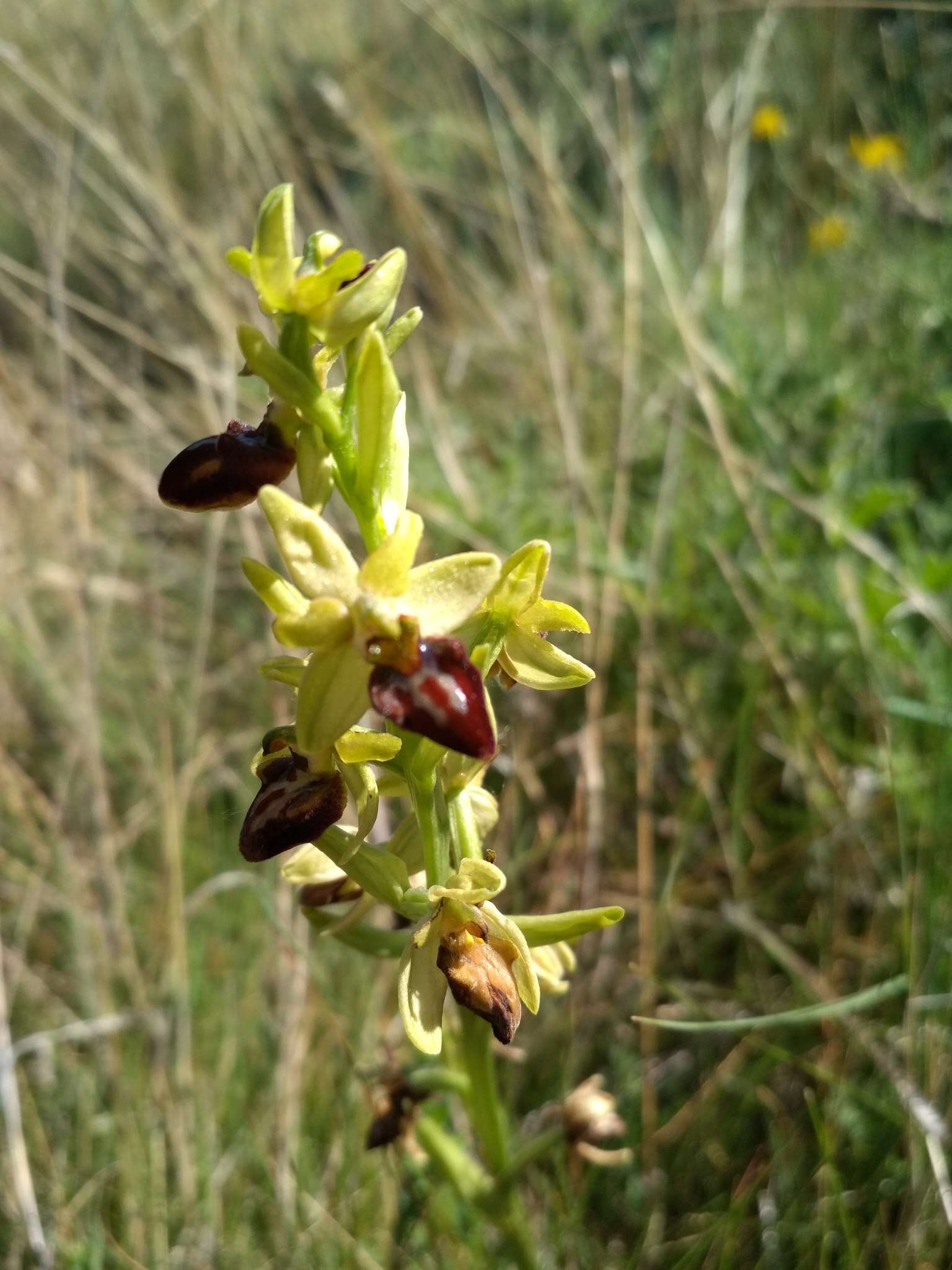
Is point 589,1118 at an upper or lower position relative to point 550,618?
lower

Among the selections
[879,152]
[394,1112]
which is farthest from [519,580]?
[879,152]

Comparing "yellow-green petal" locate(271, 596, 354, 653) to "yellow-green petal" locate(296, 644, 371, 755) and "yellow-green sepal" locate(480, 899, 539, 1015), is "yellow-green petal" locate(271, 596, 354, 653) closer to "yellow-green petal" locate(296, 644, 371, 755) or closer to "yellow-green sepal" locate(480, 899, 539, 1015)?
"yellow-green petal" locate(296, 644, 371, 755)

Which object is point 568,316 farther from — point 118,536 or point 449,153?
point 449,153

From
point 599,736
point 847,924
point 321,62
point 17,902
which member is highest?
point 321,62

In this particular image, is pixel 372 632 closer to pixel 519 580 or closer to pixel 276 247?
pixel 519 580

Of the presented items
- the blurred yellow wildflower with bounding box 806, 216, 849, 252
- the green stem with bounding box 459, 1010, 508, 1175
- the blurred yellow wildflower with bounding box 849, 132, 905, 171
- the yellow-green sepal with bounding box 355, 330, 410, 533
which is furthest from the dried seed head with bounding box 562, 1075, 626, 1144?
the blurred yellow wildflower with bounding box 849, 132, 905, 171

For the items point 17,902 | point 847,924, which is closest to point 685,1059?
point 847,924
